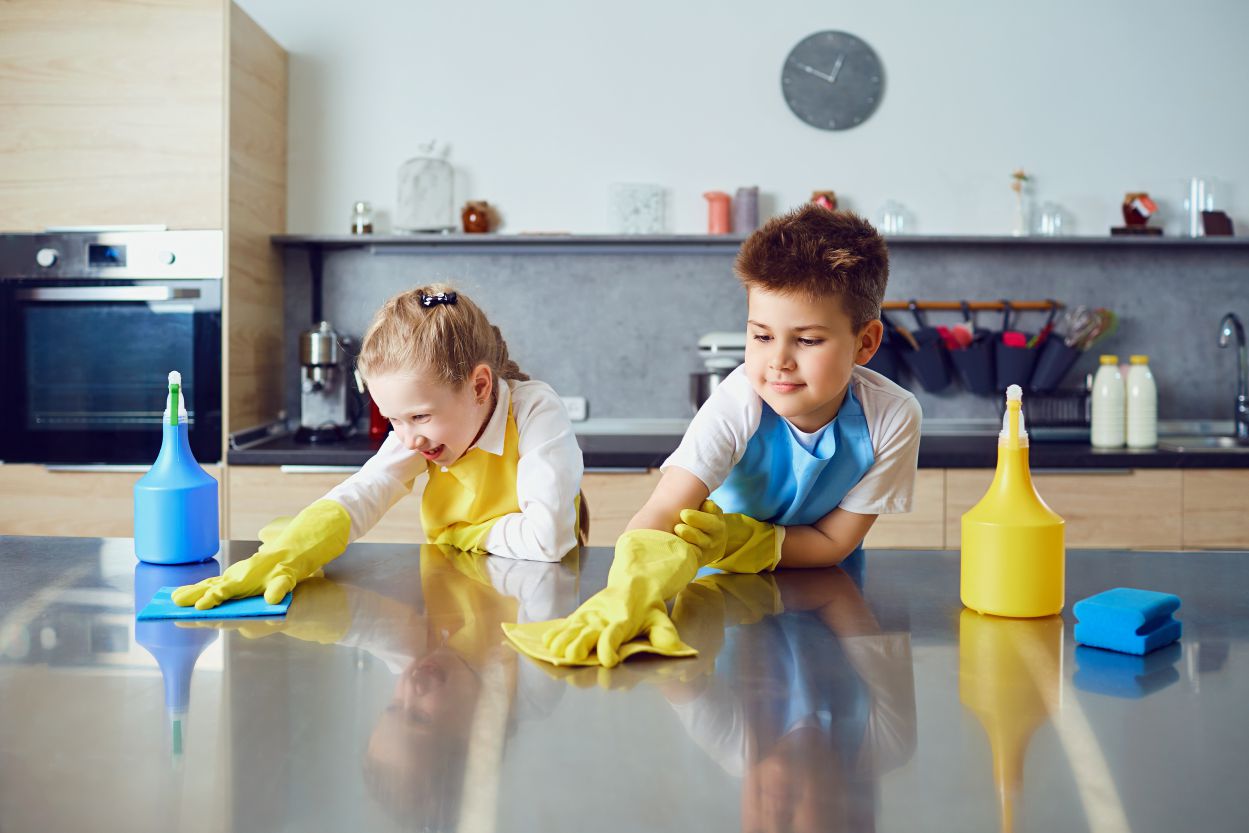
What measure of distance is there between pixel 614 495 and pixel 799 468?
1400 mm

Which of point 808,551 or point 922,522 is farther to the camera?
point 922,522

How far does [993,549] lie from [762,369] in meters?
0.33

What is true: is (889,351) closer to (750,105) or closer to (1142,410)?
(1142,410)

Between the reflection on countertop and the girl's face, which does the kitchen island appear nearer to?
the girl's face

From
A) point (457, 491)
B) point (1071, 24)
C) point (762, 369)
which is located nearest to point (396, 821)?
point (762, 369)

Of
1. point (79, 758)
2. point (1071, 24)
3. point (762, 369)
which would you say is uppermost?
point (1071, 24)

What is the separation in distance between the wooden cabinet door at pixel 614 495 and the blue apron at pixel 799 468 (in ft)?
4.39

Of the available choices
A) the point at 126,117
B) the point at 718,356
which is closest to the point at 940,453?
the point at 718,356

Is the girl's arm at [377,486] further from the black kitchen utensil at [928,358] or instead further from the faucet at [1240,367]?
the faucet at [1240,367]

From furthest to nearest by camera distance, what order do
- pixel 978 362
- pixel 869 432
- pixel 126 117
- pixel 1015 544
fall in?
pixel 978 362 → pixel 126 117 → pixel 869 432 → pixel 1015 544

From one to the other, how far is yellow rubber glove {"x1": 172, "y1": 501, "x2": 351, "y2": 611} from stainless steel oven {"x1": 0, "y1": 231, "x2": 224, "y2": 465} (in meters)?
1.68

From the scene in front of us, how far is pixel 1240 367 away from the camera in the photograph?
3.12 m

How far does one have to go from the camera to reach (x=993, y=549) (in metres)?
1.02

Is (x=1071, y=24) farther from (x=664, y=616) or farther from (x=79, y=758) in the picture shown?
(x=79, y=758)
